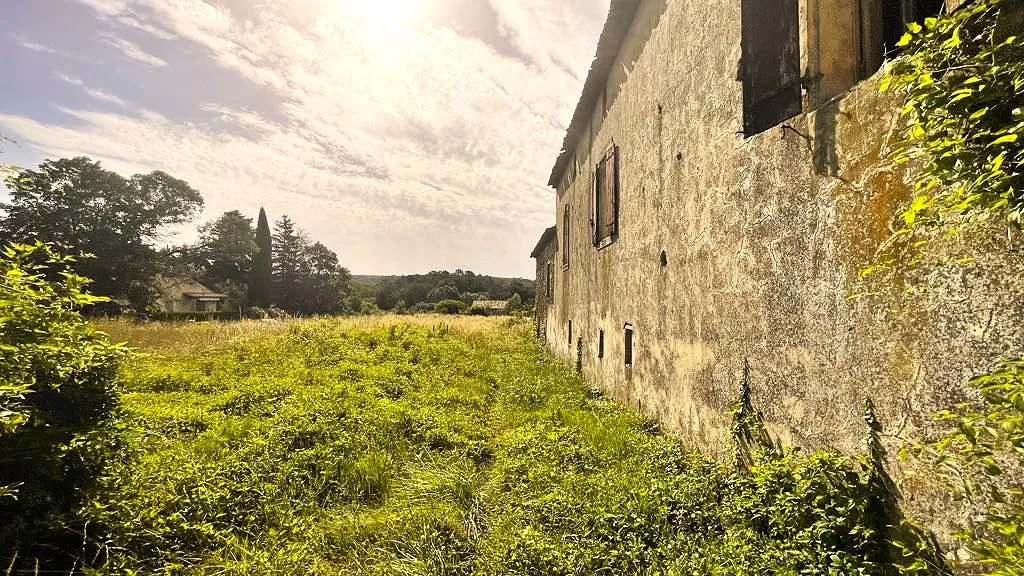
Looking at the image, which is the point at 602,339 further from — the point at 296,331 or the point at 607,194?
the point at 296,331

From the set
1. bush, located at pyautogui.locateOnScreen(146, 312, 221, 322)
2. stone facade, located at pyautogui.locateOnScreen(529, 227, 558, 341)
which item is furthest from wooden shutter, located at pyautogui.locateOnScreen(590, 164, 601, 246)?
bush, located at pyautogui.locateOnScreen(146, 312, 221, 322)

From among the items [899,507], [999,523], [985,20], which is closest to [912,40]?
[985,20]

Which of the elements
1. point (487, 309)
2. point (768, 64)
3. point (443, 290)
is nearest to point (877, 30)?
point (768, 64)

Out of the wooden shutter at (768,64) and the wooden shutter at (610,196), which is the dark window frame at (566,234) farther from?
the wooden shutter at (768,64)

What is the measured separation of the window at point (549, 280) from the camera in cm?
1526

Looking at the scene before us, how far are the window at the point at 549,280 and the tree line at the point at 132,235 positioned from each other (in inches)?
640

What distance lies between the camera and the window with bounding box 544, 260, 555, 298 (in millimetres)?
15264

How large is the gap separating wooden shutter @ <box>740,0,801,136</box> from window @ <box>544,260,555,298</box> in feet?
38.0

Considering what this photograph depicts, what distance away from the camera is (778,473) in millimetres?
2842

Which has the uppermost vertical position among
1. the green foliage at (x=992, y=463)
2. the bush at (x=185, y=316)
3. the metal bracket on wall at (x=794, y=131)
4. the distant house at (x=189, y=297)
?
the metal bracket on wall at (x=794, y=131)

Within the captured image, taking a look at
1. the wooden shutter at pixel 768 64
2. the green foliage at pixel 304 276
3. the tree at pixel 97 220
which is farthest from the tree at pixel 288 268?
the wooden shutter at pixel 768 64

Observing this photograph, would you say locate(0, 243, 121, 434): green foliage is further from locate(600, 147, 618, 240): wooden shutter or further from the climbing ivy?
locate(600, 147, 618, 240): wooden shutter

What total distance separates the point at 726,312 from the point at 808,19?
227cm

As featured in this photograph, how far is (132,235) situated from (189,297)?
42.3 feet
